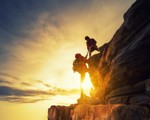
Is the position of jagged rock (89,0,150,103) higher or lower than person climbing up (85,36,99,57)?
lower

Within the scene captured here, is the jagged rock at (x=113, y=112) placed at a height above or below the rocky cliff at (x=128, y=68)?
below

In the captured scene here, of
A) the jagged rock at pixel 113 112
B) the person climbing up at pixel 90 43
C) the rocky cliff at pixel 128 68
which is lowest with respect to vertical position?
the jagged rock at pixel 113 112

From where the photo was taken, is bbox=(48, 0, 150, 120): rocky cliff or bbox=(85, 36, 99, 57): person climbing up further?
bbox=(85, 36, 99, 57): person climbing up

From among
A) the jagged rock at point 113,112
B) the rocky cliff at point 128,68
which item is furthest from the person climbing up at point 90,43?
the jagged rock at point 113,112

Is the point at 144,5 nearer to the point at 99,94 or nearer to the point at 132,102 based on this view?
the point at 132,102

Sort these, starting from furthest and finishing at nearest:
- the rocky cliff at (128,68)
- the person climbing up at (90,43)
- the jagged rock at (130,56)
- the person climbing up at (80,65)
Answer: the person climbing up at (90,43), the person climbing up at (80,65), the jagged rock at (130,56), the rocky cliff at (128,68)

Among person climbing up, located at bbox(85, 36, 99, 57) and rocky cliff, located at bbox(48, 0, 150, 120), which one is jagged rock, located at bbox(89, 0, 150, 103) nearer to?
rocky cliff, located at bbox(48, 0, 150, 120)

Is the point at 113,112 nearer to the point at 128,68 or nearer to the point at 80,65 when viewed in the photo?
the point at 128,68

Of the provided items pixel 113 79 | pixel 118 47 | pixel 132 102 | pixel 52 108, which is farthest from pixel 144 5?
pixel 52 108

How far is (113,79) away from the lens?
26562 millimetres

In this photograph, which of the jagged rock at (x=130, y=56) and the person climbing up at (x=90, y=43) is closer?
the jagged rock at (x=130, y=56)

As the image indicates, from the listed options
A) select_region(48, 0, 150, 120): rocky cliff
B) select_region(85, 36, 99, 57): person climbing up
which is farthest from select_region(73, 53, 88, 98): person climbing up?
select_region(48, 0, 150, 120): rocky cliff

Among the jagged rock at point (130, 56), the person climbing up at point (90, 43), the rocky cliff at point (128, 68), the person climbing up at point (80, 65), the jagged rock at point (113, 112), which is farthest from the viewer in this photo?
the person climbing up at point (90, 43)

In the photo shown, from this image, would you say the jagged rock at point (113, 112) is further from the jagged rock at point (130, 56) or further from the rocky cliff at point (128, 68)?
the jagged rock at point (130, 56)
